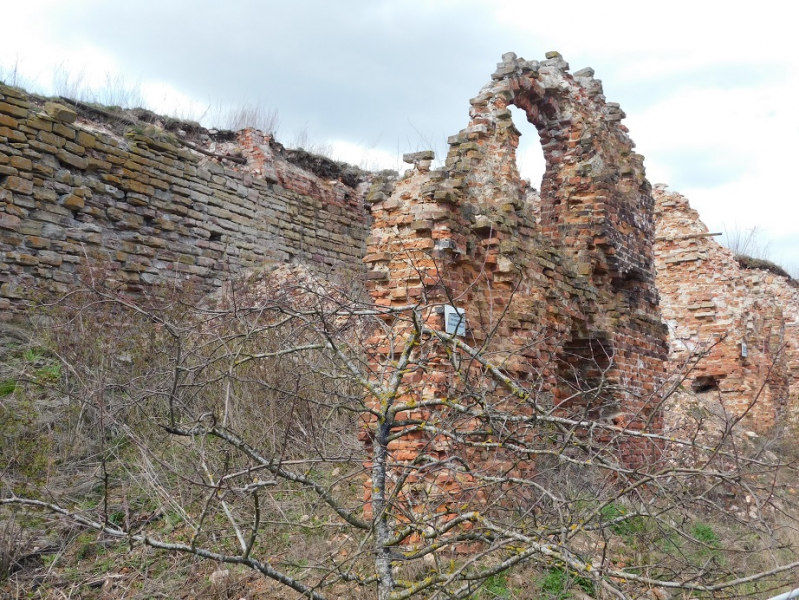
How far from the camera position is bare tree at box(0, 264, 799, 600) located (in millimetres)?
3020

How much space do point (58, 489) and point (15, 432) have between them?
0.76 metres

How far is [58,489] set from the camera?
5520 millimetres

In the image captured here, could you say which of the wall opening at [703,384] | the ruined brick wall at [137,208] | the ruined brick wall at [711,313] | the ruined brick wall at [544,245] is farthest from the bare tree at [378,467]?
the wall opening at [703,384]

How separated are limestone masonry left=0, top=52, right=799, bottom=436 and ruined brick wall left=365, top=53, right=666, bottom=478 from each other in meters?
0.02

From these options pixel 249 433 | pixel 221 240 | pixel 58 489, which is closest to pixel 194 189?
pixel 221 240

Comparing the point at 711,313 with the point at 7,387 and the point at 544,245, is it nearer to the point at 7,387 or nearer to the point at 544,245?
the point at 544,245

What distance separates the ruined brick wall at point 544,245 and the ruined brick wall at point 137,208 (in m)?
4.16

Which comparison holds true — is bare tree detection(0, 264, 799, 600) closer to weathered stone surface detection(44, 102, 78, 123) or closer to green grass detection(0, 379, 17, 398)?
green grass detection(0, 379, 17, 398)

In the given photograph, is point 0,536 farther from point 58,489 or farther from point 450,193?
point 450,193

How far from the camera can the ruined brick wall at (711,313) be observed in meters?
12.9

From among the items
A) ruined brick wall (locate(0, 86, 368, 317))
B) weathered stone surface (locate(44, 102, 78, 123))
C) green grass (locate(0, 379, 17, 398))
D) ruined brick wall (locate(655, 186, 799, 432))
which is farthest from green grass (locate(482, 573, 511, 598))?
ruined brick wall (locate(655, 186, 799, 432))

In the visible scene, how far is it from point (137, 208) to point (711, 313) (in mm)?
10253

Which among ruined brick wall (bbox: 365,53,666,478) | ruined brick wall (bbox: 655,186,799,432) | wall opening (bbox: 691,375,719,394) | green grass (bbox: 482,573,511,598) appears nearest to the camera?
green grass (bbox: 482,573,511,598)

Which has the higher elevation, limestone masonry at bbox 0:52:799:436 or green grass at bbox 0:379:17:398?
limestone masonry at bbox 0:52:799:436
